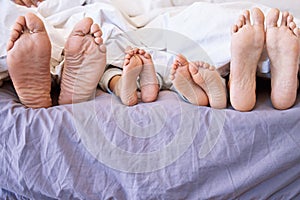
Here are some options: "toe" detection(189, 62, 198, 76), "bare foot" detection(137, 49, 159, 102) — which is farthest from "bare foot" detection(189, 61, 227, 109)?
"bare foot" detection(137, 49, 159, 102)

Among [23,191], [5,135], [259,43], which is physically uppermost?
[259,43]

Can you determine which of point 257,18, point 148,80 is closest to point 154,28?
point 148,80

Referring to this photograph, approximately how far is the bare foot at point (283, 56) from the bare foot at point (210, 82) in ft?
0.39

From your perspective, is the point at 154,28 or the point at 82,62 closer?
the point at 82,62

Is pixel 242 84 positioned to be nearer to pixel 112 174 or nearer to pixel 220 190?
pixel 220 190

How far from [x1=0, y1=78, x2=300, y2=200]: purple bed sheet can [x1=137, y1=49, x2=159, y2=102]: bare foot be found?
111 millimetres

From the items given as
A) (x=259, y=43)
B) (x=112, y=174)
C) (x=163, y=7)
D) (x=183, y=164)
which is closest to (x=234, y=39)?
(x=259, y=43)

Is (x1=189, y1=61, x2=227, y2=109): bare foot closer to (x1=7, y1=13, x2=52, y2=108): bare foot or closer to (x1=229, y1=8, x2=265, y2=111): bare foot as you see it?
(x1=229, y1=8, x2=265, y2=111): bare foot

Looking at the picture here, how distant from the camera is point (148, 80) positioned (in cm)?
90

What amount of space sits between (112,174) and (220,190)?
0.23 m

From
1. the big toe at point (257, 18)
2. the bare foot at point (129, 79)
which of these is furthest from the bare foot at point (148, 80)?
the big toe at point (257, 18)

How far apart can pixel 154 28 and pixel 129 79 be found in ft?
0.92

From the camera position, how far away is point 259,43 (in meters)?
0.80

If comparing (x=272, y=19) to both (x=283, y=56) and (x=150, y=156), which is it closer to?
(x=283, y=56)
